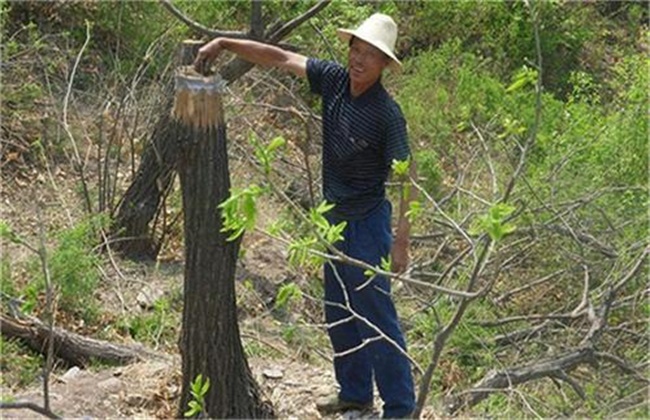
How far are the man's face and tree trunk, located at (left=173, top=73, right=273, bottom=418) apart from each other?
0.59 m

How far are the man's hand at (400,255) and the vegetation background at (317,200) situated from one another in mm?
242

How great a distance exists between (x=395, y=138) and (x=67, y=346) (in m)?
2.03

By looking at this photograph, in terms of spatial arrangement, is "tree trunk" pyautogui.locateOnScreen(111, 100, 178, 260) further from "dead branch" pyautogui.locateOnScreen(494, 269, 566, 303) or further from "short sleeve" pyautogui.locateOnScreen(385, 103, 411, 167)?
"short sleeve" pyautogui.locateOnScreen(385, 103, 411, 167)

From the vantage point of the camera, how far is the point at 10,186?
7172mm

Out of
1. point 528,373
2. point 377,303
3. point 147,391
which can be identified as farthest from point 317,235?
point 528,373

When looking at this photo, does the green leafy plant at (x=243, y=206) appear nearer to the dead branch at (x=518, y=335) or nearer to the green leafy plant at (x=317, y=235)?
the green leafy plant at (x=317, y=235)

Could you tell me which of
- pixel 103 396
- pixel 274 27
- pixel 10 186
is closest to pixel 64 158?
pixel 10 186

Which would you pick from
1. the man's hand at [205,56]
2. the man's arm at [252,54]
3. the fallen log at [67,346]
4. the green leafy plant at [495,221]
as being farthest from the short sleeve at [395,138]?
the fallen log at [67,346]

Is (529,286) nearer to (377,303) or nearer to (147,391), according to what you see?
(377,303)

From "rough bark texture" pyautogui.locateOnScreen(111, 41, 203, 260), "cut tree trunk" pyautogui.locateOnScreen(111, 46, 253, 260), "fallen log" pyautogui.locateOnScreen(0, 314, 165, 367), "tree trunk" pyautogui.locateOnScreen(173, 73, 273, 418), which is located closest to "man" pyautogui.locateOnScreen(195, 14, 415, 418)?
"tree trunk" pyautogui.locateOnScreen(173, 73, 273, 418)

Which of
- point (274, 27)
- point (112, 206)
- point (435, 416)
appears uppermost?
point (274, 27)

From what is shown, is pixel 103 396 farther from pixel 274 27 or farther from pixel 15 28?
pixel 15 28

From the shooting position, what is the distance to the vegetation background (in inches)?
218

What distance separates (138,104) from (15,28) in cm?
167
